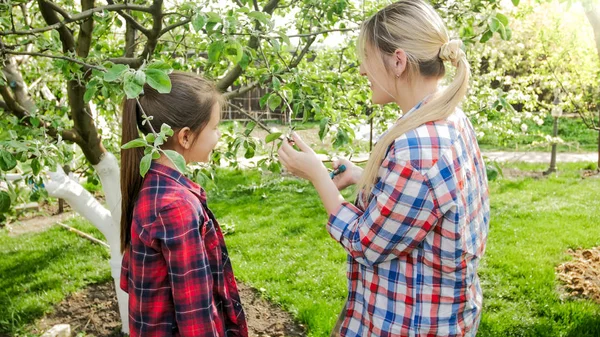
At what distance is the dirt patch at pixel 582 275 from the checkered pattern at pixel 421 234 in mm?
2722

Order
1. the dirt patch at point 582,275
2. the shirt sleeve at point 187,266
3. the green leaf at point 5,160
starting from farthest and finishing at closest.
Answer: the dirt patch at point 582,275
the green leaf at point 5,160
the shirt sleeve at point 187,266

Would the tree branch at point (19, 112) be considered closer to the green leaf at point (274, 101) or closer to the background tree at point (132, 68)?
the background tree at point (132, 68)

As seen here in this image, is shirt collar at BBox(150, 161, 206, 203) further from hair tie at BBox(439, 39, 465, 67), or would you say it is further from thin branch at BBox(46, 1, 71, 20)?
thin branch at BBox(46, 1, 71, 20)

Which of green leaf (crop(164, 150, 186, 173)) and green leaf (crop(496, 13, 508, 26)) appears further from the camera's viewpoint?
green leaf (crop(496, 13, 508, 26))

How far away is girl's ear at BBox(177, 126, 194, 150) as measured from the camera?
5.56 ft

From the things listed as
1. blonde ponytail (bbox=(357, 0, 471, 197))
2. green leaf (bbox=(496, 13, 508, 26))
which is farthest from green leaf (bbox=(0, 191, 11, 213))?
green leaf (bbox=(496, 13, 508, 26))

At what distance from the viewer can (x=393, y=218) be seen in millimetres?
1377

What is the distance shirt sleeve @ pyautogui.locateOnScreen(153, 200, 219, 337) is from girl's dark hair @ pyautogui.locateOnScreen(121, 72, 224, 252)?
237 mm

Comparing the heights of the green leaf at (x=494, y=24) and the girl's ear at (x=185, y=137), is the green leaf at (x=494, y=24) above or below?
above

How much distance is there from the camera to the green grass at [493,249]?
352 cm

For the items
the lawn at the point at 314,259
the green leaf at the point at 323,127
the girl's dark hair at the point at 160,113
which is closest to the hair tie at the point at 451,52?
the green leaf at the point at 323,127

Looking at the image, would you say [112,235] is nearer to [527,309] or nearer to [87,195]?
[87,195]

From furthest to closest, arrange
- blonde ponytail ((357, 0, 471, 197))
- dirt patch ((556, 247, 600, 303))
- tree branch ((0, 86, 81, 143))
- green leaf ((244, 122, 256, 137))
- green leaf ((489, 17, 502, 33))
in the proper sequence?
1. dirt patch ((556, 247, 600, 303))
2. tree branch ((0, 86, 81, 143))
3. green leaf ((489, 17, 502, 33))
4. green leaf ((244, 122, 256, 137))
5. blonde ponytail ((357, 0, 471, 197))

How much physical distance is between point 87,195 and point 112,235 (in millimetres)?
339
